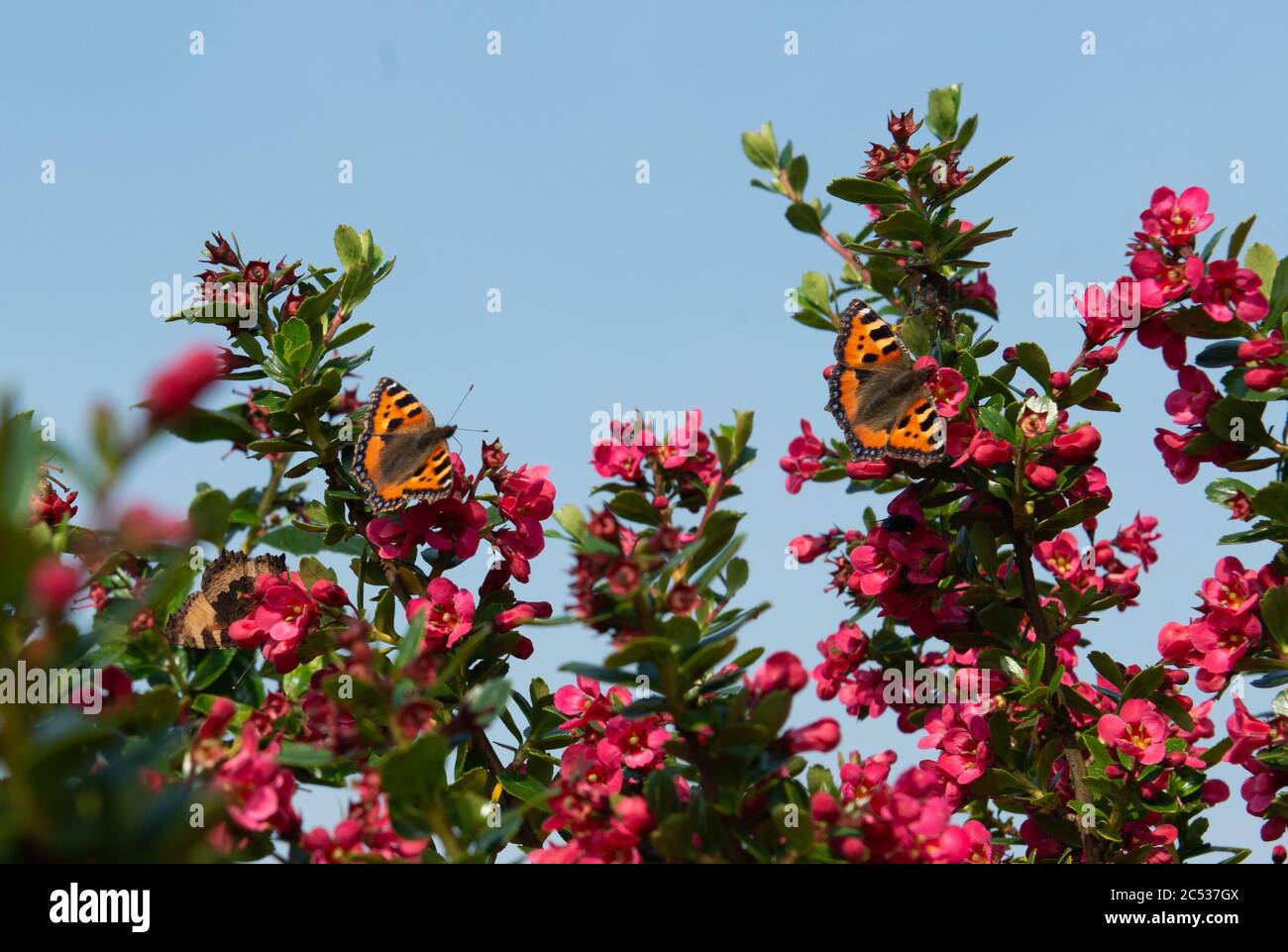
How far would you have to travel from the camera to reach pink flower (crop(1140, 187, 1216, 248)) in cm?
336

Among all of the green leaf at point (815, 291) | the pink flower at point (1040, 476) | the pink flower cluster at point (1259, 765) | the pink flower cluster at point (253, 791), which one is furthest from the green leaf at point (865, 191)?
the pink flower cluster at point (253, 791)

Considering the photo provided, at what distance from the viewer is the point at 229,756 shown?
1.98m

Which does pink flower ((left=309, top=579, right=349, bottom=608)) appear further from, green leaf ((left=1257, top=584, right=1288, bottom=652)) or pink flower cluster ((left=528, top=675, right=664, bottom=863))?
green leaf ((left=1257, top=584, right=1288, bottom=652))

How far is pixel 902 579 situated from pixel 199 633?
2.00 m

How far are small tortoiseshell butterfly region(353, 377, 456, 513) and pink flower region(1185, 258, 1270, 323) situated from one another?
83.9 inches

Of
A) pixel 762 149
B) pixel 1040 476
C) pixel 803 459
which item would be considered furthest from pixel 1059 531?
pixel 762 149

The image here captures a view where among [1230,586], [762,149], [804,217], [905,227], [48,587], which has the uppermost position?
[762,149]

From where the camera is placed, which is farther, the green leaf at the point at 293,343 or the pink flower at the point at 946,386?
the pink flower at the point at 946,386

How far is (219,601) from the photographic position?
3.12m

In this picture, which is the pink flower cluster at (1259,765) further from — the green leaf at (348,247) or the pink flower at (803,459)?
the green leaf at (348,247)

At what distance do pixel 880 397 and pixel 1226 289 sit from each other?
100cm

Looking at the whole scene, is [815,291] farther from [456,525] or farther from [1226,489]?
[456,525]

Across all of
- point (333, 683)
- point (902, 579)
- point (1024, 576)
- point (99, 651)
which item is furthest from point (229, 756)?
point (1024, 576)

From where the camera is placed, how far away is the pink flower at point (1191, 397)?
3.40 metres
